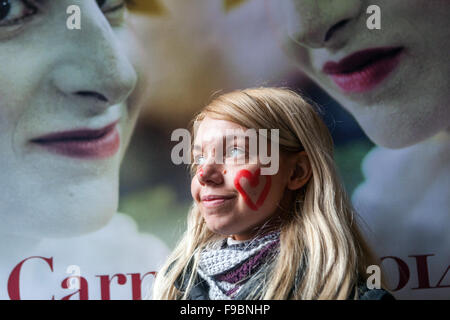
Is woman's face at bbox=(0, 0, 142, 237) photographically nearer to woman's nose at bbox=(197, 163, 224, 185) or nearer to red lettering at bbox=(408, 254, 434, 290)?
woman's nose at bbox=(197, 163, 224, 185)

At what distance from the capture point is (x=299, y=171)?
1.29 m

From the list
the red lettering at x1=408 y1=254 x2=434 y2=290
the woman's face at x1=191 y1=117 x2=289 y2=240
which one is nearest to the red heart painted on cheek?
the woman's face at x1=191 y1=117 x2=289 y2=240

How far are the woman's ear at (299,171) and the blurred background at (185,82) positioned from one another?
2.31 ft

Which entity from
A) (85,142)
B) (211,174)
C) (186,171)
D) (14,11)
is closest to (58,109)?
(85,142)

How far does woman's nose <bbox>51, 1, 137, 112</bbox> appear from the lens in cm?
189

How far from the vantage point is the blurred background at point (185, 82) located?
1.95 meters

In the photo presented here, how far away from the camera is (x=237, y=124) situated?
49.1 inches

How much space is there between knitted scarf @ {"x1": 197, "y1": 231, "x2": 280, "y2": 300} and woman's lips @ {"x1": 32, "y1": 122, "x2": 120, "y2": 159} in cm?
83

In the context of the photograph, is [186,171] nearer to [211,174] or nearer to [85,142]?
[85,142]

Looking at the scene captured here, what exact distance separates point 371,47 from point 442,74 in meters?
0.29

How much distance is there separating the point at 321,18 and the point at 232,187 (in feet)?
3.16

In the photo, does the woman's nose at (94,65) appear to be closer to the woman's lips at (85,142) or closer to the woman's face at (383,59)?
the woman's lips at (85,142)

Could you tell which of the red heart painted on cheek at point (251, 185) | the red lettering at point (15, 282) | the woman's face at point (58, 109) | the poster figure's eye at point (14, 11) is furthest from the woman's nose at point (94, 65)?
the red heart painted on cheek at point (251, 185)
